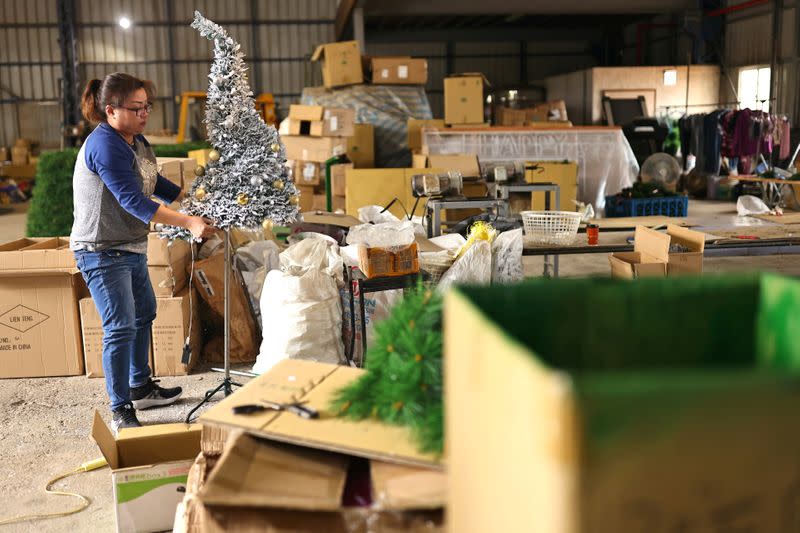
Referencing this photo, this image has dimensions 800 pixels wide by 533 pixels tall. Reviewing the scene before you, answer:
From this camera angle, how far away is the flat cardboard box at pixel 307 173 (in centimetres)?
885

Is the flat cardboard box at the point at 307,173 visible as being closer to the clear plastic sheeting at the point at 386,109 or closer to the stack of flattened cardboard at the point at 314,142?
the stack of flattened cardboard at the point at 314,142

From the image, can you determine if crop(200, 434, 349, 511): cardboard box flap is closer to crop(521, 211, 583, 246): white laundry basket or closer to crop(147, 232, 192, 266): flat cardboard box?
crop(147, 232, 192, 266): flat cardboard box

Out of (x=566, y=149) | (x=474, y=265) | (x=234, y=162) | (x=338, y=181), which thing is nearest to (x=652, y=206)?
(x=566, y=149)

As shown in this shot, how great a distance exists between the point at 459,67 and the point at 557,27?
2.51 metres

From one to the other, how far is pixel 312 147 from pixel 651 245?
5.47 metres

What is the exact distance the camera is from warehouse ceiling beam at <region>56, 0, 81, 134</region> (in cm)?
1634

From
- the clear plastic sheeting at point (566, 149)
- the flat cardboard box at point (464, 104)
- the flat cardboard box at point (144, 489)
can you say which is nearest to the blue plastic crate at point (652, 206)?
the clear plastic sheeting at point (566, 149)

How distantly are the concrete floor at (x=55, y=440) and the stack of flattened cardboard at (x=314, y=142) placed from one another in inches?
184

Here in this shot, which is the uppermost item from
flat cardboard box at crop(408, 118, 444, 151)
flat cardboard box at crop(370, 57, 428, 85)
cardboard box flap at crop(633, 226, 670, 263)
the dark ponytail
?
flat cardboard box at crop(370, 57, 428, 85)

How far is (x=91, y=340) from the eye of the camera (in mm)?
4016

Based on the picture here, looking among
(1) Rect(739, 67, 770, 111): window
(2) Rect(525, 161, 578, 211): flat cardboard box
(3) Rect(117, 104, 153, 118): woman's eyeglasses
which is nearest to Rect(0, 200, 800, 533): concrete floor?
(3) Rect(117, 104, 153, 118): woman's eyeglasses

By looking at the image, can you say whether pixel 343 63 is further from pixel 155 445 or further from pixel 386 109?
pixel 155 445

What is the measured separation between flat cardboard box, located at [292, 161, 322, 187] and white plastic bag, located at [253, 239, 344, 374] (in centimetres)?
511

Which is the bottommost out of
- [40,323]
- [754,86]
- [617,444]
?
[40,323]
